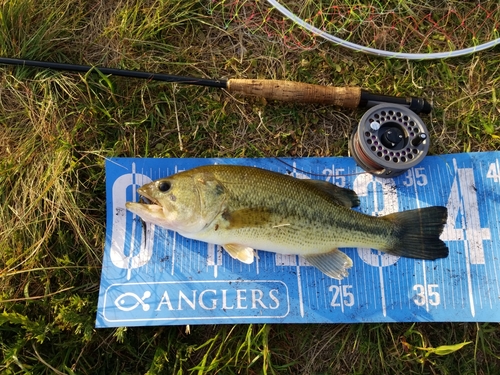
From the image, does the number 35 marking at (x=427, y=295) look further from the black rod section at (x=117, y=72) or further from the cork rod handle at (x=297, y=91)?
the black rod section at (x=117, y=72)

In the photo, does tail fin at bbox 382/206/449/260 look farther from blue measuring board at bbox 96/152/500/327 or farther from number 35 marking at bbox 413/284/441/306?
number 35 marking at bbox 413/284/441/306

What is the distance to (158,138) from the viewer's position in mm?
3537

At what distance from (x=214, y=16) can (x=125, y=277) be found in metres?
2.61

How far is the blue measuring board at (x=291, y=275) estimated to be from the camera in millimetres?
3232

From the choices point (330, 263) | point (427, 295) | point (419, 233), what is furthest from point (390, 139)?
point (427, 295)

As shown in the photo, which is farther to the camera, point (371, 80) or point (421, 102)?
point (371, 80)

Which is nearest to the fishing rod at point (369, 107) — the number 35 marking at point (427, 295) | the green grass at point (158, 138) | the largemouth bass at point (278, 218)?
the green grass at point (158, 138)

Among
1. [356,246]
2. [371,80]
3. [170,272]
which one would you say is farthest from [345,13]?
[170,272]

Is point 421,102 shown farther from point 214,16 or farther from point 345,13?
point 214,16

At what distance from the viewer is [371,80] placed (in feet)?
12.1

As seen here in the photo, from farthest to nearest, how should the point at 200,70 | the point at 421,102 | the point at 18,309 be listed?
the point at 200,70 < the point at 421,102 < the point at 18,309

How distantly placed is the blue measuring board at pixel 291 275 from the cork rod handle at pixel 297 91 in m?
0.65

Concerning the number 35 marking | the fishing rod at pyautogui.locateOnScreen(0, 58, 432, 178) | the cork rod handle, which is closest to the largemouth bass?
the number 35 marking

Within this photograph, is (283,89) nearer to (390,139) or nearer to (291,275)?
(390,139)
